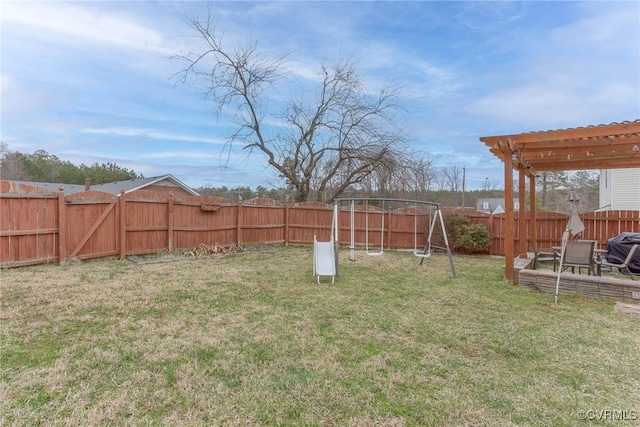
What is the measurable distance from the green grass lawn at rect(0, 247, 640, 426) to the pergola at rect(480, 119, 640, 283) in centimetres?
195

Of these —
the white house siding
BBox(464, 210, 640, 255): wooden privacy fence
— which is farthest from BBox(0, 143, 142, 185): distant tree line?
the white house siding

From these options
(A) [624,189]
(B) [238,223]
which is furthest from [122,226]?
(A) [624,189]

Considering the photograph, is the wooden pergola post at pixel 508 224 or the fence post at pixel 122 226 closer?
the wooden pergola post at pixel 508 224

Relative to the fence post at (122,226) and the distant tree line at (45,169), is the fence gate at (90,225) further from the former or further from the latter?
the distant tree line at (45,169)

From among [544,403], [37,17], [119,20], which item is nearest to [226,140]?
[119,20]

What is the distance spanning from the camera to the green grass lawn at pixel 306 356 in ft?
6.50

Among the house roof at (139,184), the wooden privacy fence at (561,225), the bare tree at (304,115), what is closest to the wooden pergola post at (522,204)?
the wooden privacy fence at (561,225)

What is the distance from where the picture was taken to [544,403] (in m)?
2.11

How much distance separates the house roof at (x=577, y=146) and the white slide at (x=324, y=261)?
3424 millimetres

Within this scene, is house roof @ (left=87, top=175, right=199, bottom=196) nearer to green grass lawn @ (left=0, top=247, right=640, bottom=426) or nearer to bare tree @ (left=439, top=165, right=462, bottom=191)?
green grass lawn @ (left=0, top=247, right=640, bottom=426)

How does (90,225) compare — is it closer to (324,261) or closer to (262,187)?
(324,261)

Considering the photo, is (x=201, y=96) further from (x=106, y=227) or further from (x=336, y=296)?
(x=336, y=296)

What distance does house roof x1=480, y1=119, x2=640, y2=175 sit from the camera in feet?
14.8

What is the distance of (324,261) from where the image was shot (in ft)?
19.9
